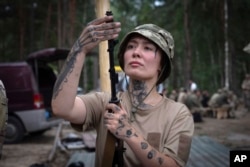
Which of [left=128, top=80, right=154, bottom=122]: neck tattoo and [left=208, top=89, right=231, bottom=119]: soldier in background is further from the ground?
[left=128, top=80, right=154, bottom=122]: neck tattoo

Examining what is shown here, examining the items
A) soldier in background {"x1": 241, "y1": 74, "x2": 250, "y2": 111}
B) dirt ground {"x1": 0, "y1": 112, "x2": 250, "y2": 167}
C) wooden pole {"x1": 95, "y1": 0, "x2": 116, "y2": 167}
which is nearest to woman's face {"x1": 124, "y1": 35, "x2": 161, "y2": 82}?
wooden pole {"x1": 95, "y1": 0, "x2": 116, "y2": 167}

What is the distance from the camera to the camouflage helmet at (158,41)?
2.34 metres

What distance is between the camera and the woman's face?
7.64 feet

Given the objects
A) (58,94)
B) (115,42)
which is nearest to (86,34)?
(115,42)

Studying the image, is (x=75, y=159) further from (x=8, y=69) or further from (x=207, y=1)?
(x=207, y=1)

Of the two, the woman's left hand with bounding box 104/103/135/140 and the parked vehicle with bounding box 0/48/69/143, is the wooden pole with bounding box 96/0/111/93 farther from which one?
the parked vehicle with bounding box 0/48/69/143

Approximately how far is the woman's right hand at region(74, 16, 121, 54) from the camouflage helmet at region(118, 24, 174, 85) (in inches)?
11.9

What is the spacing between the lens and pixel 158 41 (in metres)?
2.35

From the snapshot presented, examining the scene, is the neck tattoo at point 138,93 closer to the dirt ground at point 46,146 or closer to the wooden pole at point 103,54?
the wooden pole at point 103,54

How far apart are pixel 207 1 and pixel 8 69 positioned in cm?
1515

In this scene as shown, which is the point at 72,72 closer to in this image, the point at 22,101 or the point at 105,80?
the point at 105,80

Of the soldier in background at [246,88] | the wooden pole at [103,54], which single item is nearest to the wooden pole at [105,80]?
the wooden pole at [103,54]

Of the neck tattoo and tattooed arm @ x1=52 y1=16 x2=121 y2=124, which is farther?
the neck tattoo

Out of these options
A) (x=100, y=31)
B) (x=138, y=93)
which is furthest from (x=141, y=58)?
(x=100, y=31)
